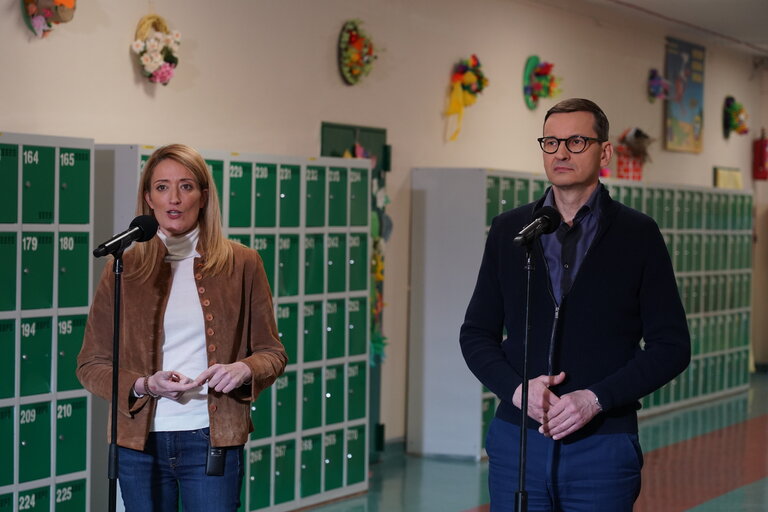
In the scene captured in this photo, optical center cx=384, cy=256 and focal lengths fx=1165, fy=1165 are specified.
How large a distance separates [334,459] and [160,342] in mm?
3071

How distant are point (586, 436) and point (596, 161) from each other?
558 mm

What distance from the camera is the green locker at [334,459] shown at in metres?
5.47

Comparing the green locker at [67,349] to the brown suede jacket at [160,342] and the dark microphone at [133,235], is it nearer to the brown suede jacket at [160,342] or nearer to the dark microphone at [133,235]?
the brown suede jacket at [160,342]

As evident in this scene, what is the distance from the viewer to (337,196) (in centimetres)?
551

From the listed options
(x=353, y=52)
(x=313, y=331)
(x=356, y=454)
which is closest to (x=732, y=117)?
(x=353, y=52)

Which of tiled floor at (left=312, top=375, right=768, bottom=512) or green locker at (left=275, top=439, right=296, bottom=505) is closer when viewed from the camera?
green locker at (left=275, top=439, right=296, bottom=505)

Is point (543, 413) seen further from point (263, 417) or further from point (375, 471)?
point (375, 471)

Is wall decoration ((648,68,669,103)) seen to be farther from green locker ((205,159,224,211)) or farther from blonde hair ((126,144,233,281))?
blonde hair ((126,144,233,281))

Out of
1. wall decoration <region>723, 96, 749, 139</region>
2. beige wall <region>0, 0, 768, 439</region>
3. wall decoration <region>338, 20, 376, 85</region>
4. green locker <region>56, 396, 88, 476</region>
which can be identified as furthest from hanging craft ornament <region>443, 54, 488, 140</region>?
wall decoration <region>723, 96, 749, 139</region>

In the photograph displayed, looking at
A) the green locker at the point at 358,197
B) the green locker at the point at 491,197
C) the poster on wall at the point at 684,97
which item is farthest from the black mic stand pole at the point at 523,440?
the poster on wall at the point at 684,97

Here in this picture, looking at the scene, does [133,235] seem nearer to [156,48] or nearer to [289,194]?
[156,48]

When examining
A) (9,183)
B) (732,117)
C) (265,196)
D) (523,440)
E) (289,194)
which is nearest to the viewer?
(523,440)

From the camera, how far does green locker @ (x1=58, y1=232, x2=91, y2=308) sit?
417 centimetres

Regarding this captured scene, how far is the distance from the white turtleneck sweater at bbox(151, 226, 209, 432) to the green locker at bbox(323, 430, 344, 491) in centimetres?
296
